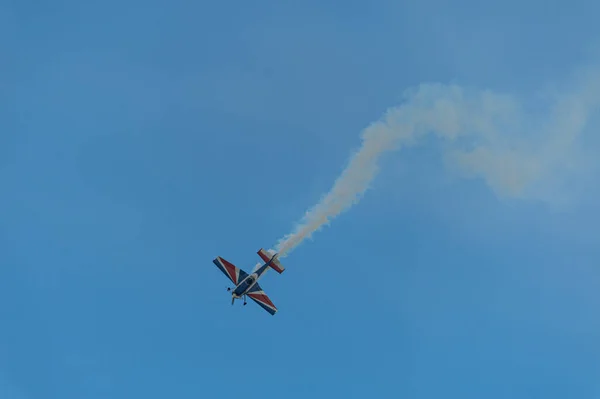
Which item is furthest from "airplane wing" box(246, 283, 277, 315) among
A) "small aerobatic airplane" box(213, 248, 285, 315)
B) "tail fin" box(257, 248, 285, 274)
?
"tail fin" box(257, 248, 285, 274)

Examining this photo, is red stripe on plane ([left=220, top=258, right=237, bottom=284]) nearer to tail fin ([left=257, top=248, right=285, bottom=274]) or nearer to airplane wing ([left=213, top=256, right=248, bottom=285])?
airplane wing ([left=213, top=256, right=248, bottom=285])

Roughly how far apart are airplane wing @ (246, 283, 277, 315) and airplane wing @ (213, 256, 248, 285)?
2215 mm

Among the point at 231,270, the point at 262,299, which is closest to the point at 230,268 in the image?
the point at 231,270

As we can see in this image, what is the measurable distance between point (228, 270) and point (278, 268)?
707 centimetres

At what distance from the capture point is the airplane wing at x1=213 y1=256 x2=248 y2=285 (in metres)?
84.9

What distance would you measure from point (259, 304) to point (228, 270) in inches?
224

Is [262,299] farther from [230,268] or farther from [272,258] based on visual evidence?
[272,258]

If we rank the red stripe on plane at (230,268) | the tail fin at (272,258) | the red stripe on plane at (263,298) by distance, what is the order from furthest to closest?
the red stripe on plane at (263,298) < the red stripe on plane at (230,268) < the tail fin at (272,258)

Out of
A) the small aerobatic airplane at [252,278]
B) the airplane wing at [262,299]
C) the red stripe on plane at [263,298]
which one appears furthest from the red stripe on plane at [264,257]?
the red stripe on plane at [263,298]

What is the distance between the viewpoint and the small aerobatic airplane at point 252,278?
8244cm

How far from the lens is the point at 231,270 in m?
85.9

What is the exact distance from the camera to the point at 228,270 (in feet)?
282

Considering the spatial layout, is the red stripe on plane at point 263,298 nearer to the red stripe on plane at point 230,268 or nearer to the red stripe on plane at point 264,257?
the red stripe on plane at point 230,268

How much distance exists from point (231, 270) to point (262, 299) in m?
5.25
